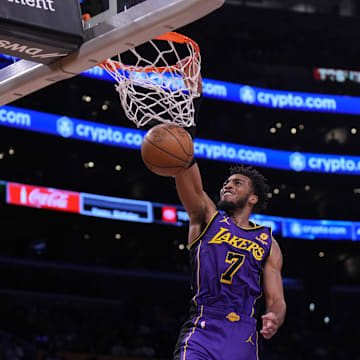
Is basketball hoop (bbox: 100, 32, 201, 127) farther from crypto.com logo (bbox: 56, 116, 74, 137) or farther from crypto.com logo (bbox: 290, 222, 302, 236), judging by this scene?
crypto.com logo (bbox: 290, 222, 302, 236)

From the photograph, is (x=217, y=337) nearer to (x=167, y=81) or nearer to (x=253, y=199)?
(x=253, y=199)

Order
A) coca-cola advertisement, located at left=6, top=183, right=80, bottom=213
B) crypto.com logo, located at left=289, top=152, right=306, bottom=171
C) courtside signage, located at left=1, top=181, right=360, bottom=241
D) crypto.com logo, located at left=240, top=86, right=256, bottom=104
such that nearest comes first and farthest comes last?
1. coca-cola advertisement, located at left=6, top=183, right=80, bottom=213
2. courtside signage, located at left=1, top=181, right=360, bottom=241
3. crypto.com logo, located at left=240, top=86, right=256, bottom=104
4. crypto.com logo, located at left=289, top=152, right=306, bottom=171

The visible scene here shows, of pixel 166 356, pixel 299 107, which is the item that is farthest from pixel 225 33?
pixel 166 356

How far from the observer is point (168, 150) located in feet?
12.9

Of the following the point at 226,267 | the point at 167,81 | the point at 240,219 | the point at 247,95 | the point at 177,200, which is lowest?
the point at 226,267

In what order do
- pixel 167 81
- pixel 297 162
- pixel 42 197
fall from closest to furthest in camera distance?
pixel 167 81 < pixel 42 197 < pixel 297 162

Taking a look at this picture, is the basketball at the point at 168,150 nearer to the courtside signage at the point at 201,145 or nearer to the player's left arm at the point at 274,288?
the player's left arm at the point at 274,288

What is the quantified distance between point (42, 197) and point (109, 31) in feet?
41.2

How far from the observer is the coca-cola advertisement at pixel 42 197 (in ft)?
51.3

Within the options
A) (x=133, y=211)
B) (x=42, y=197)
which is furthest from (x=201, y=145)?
(x=42, y=197)

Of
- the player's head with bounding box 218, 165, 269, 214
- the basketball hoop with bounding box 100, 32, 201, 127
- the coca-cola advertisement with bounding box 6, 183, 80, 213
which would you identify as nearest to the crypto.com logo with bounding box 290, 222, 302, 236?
the coca-cola advertisement with bounding box 6, 183, 80, 213

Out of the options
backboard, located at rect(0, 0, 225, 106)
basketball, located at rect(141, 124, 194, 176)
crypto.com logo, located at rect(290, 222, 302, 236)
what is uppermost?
crypto.com logo, located at rect(290, 222, 302, 236)

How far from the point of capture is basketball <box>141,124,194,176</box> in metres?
3.95

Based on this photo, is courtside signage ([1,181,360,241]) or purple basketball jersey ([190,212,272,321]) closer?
purple basketball jersey ([190,212,272,321])
